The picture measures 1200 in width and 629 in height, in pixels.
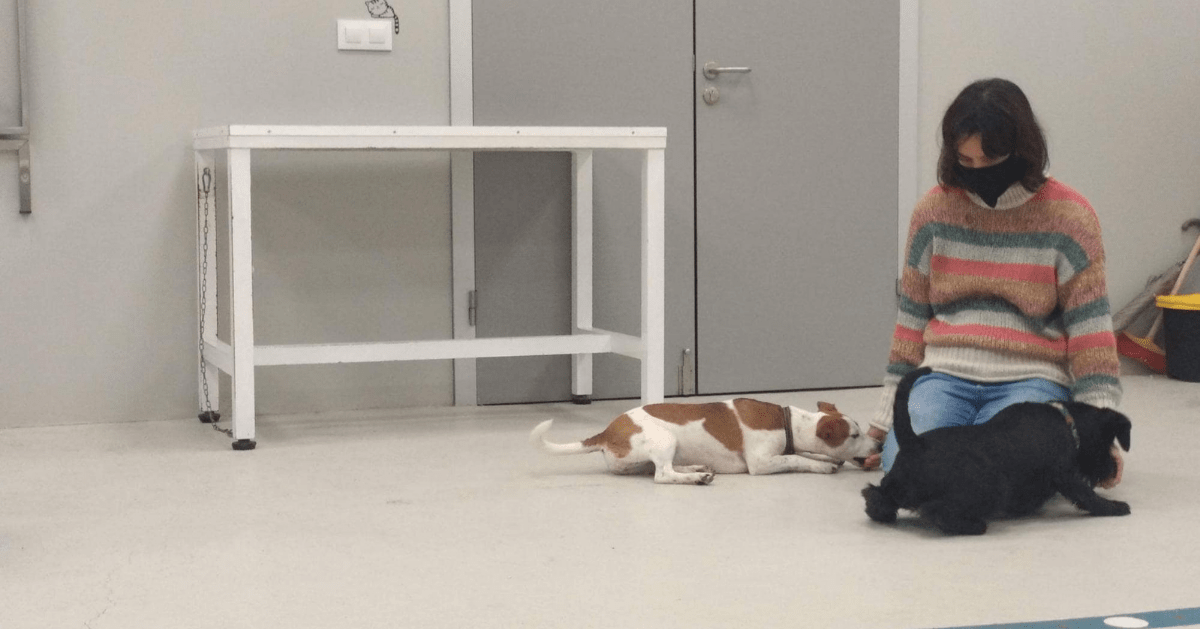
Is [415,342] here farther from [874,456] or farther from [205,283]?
[874,456]

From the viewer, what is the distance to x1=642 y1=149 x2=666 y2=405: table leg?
10.9 ft

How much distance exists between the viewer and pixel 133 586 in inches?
75.9

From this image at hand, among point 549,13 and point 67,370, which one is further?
point 549,13

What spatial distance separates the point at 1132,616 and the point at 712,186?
7.63ft

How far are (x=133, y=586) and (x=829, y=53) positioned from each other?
2.76 m

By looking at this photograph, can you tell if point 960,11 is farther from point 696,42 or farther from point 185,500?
point 185,500

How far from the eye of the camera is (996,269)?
2500 mm

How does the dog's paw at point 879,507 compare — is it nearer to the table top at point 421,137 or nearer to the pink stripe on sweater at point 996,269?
the pink stripe on sweater at point 996,269

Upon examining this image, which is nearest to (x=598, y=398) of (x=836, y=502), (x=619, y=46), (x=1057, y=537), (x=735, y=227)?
(x=735, y=227)

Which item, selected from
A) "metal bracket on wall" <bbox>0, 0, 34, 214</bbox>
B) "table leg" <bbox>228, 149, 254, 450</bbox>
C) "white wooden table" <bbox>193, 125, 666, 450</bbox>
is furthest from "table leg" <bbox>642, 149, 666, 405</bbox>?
"metal bracket on wall" <bbox>0, 0, 34, 214</bbox>

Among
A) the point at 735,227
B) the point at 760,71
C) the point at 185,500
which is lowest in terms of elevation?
the point at 185,500

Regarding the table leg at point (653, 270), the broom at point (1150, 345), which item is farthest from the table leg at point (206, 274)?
the broom at point (1150, 345)

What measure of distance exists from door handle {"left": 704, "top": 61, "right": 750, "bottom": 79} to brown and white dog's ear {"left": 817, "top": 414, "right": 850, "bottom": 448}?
146cm

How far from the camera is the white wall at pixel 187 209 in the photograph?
3416 millimetres
